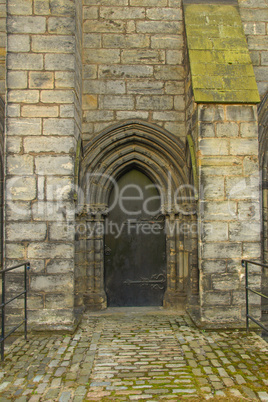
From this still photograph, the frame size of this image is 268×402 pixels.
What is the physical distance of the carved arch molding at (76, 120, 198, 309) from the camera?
4.71m

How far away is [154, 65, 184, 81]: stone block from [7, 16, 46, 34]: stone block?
1.77 m

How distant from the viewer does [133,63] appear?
4.86m

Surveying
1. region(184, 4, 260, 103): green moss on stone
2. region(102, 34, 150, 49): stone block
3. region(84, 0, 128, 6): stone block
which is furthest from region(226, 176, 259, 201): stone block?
region(84, 0, 128, 6): stone block

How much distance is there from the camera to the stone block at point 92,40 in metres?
4.84

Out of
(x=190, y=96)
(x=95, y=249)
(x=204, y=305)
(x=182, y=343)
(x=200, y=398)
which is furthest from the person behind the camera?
(x=95, y=249)

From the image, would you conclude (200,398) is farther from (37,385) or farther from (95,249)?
(95,249)

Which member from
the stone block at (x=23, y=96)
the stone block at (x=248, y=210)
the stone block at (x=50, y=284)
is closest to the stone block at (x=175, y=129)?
the stone block at (x=248, y=210)

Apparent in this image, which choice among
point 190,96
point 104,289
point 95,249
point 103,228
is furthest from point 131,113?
point 104,289

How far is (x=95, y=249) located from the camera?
4797 mm

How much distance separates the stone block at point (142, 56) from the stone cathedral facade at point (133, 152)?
2 cm

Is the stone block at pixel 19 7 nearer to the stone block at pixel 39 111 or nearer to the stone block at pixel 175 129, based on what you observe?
the stone block at pixel 39 111

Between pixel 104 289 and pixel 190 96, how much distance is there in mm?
3218

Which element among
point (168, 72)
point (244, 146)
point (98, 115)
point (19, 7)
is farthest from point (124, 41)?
point (244, 146)

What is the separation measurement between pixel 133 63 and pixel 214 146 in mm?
1998
